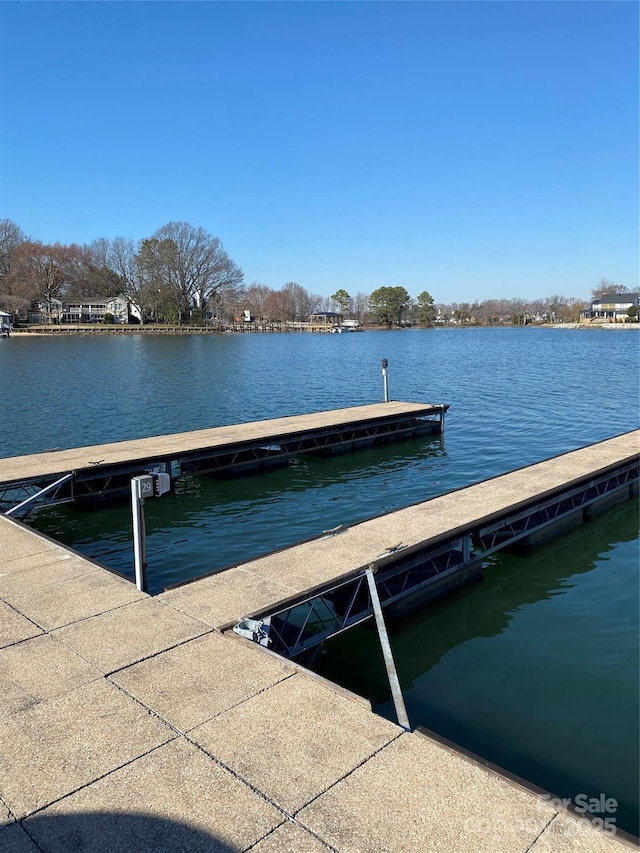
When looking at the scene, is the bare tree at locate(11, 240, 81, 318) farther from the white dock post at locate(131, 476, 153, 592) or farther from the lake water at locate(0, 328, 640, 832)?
the white dock post at locate(131, 476, 153, 592)

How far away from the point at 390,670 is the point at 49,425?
21.1m

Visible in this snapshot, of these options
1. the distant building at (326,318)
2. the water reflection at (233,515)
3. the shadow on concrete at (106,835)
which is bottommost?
the water reflection at (233,515)

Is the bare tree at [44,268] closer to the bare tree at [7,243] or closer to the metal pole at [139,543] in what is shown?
the bare tree at [7,243]

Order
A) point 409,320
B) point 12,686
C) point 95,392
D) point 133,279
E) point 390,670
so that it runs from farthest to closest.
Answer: point 409,320 < point 133,279 < point 95,392 < point 390,670 < point 12,686

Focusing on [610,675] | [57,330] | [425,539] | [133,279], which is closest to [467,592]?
[425,539]

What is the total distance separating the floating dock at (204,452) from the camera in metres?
14.0

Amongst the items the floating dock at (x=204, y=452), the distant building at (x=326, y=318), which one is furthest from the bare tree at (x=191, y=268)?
the floating dock at (x=204, y=452)

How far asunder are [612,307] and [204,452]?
18582 cm

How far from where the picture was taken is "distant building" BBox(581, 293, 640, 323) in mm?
173375

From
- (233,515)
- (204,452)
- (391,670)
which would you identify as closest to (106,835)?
(391,670)

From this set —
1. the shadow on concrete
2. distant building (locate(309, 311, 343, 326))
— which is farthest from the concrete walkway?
distant building (locate(309, 311, 343, 326))

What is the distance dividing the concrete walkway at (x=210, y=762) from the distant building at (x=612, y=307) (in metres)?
184

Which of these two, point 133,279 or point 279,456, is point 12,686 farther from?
point 133,279

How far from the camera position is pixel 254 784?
414 centimetres
